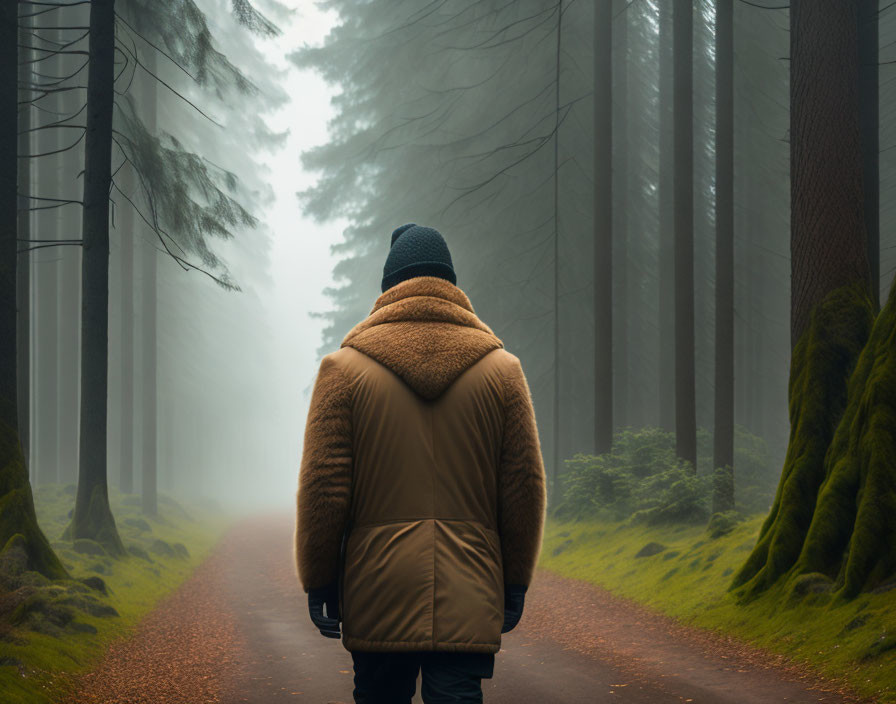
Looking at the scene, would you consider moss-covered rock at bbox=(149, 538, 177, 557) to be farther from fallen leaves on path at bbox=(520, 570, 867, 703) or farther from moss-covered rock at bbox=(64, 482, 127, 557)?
fallen leaves on path at bbox=(520, 570, 867, 703)

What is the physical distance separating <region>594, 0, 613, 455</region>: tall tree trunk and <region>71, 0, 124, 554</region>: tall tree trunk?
934 cm

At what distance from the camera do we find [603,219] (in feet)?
54.1

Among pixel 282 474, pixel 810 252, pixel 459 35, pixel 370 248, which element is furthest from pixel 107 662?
pixel 282 474

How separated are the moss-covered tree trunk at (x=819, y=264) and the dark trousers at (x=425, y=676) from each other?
20.0 ft

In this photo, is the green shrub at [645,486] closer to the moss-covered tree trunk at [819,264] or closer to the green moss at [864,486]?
the moss-covered tree trunk at [819,264]

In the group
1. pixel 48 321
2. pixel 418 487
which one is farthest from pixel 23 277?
pixel 418 487

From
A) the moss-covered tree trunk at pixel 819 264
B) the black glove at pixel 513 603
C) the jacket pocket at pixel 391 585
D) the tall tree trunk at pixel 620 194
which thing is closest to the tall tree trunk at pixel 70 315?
the tall tree trunk at pixel 620 194

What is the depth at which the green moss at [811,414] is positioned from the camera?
784cm

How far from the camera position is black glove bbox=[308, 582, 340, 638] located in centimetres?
279

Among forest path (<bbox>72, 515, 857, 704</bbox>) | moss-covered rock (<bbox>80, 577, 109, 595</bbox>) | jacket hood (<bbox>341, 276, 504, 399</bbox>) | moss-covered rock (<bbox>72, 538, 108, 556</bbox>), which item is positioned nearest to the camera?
jacket hood (<bbox>341, 276, 504, 399</bbox>)

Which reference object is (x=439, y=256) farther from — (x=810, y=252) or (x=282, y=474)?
(x=282, y=474)

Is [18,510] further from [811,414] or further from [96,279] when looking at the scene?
[811,414]

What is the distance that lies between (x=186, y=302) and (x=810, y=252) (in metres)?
28.0

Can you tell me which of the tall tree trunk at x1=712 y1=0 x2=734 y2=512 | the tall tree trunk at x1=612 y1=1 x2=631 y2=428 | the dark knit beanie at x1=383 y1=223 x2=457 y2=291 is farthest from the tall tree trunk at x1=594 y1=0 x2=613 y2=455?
the dark knit beanie at x1=383 y1=223 x2=457 y2=291
